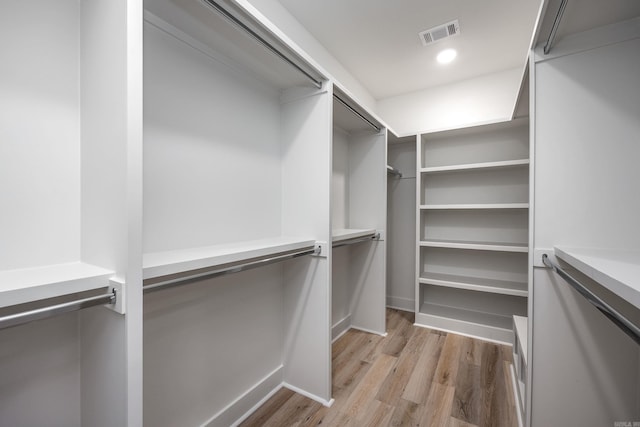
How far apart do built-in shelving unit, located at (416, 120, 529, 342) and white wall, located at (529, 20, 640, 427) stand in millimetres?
1275

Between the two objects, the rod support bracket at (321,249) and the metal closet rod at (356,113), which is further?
the metal closet rod at (356,113)

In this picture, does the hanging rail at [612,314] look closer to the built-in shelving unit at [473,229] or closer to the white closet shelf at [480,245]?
the white closet shelf at [480,245]

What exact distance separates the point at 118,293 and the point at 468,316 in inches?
116

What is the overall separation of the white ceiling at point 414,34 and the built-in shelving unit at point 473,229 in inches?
23.7

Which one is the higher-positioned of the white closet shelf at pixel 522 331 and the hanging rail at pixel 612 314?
the hanging rail at pixel 612 314

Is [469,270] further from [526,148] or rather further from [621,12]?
[621,12]

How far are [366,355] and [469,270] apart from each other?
141 centimetres

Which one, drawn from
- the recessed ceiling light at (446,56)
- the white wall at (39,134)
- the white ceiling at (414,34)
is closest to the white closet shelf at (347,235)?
the white wall at (39,134)

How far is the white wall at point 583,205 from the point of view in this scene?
3.54ft

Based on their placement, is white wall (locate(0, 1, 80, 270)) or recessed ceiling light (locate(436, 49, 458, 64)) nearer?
white wall (locate(0, 1, 80, 270))

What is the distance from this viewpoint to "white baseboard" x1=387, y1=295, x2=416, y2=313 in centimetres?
313

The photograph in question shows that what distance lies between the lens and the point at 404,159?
10.3 ft

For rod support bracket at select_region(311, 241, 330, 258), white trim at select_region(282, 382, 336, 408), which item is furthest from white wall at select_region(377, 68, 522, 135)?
white trim at select_region(282, 382, 336, 408)

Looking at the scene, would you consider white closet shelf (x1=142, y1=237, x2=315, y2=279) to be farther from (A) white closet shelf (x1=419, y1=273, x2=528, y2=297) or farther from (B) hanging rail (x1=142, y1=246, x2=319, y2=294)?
(A) white closet shelf (x1=419, y1=273, x2=528, y2=297)
